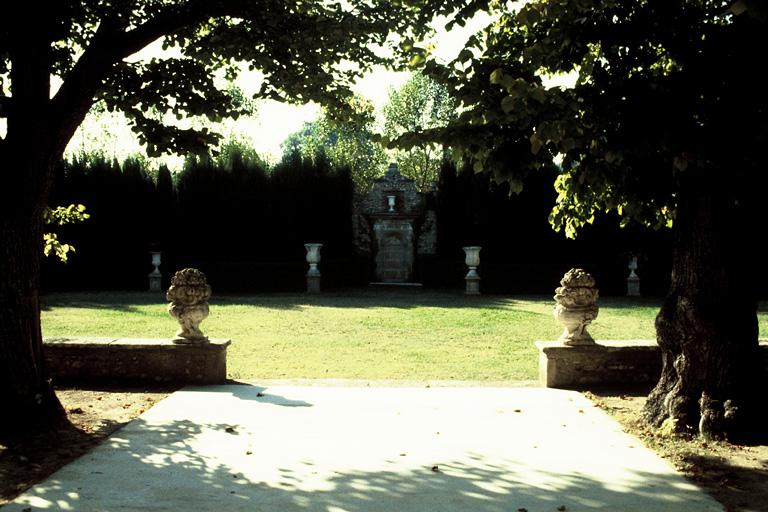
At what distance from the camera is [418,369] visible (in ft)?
31.4

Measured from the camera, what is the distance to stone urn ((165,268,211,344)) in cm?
803

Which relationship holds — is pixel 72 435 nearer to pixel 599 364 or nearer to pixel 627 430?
pixel 627 430

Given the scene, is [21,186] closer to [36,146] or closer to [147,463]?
[36,146]

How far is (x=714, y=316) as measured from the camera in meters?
5.94

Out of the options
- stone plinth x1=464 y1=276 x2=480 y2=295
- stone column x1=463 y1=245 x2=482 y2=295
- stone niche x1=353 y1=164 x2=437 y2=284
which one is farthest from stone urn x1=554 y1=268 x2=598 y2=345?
stone niche x1=353 y1=164 x2=437 y2=284

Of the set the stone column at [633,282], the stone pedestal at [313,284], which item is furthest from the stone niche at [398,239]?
the stone column at [633,282]

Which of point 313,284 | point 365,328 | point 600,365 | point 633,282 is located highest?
point 633,282

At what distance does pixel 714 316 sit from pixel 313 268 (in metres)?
17.7

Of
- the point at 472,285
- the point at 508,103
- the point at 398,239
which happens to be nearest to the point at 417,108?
the point at 398,239

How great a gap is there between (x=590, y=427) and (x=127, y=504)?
389 centimetres

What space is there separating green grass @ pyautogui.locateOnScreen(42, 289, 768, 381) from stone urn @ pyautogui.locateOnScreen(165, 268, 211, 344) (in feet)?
3.50

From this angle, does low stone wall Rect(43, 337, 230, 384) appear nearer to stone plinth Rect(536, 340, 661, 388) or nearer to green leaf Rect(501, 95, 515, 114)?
stone plinth Rect(536, 340, 661, 388)

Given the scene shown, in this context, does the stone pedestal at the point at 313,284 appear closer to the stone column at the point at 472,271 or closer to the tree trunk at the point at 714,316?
the stone column at the point at 472,271

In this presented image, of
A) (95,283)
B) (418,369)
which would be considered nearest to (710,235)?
(418,369)
